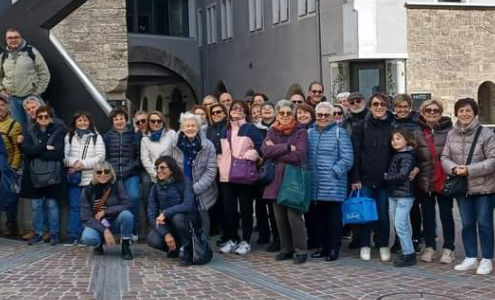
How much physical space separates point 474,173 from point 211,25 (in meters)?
30.0

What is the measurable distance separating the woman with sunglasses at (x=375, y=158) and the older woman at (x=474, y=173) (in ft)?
2.24

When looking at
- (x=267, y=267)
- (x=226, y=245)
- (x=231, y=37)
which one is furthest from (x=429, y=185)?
(x=231, y=37)

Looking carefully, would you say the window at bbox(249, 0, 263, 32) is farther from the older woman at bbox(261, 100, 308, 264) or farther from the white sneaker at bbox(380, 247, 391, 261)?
the white sneaker at bbox(380, 247, 391, 261)

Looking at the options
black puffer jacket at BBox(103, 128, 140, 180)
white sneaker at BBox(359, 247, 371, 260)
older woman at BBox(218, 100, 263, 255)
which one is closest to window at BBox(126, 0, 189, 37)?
black puffer jacket at BBox(103, 128, 140, 180)

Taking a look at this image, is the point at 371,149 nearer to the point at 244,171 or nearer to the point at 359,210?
the point at 359,210

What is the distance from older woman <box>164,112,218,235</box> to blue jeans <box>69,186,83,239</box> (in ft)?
4.69

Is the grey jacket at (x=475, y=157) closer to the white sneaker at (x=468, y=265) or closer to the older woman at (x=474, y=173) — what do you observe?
the older woman at (x=474, y=173)

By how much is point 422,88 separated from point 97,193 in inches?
635

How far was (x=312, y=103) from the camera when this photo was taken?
9.59 meters

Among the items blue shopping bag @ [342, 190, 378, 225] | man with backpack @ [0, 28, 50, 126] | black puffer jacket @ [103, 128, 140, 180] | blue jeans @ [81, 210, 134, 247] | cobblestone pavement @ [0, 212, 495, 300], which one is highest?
man with backpack @ [0, 28, 50, 126]

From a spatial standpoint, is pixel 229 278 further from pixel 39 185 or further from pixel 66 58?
pixel 66 58

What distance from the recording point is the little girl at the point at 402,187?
7.87 metres

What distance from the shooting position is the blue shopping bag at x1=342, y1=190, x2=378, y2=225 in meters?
8.06

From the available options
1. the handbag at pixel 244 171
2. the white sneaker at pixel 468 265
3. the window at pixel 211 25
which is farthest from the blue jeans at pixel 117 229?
the window at pixel 211 25
